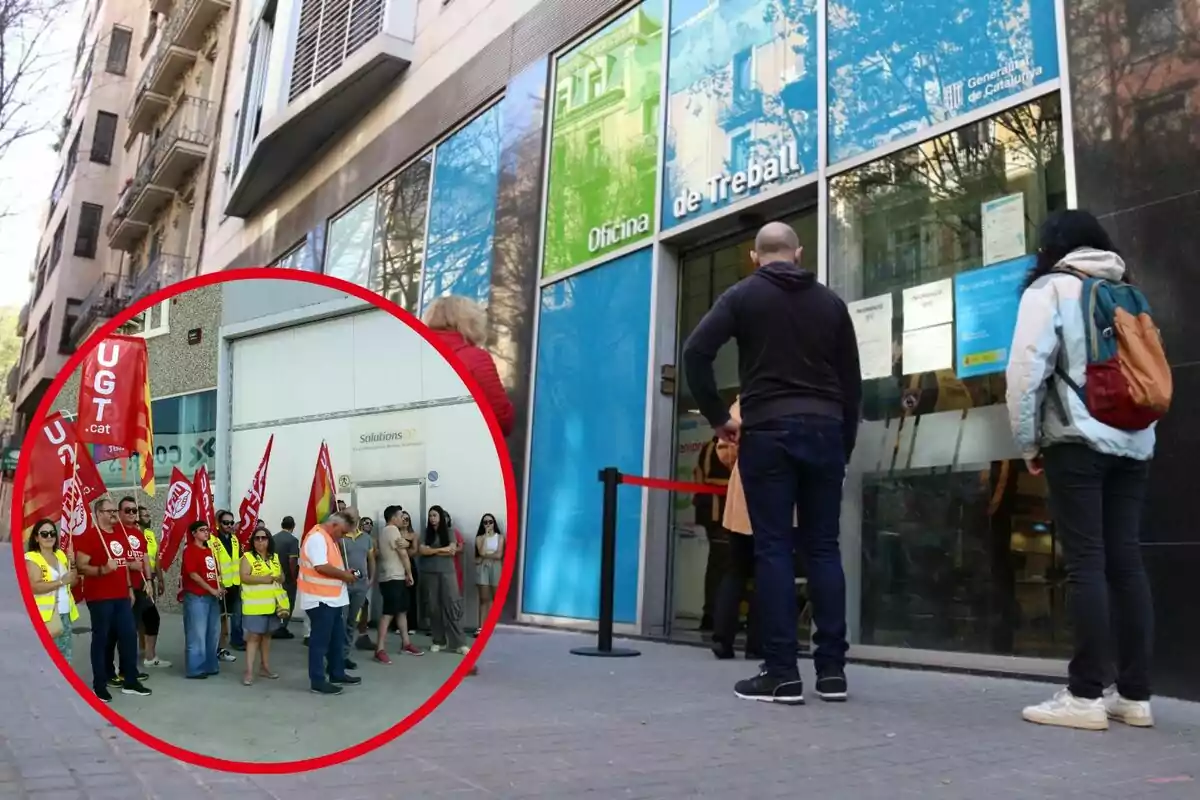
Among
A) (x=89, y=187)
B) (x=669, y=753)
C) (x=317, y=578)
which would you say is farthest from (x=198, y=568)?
(x=89, y=187)

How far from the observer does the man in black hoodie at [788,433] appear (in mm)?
4246

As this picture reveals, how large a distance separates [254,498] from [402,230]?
11710mm

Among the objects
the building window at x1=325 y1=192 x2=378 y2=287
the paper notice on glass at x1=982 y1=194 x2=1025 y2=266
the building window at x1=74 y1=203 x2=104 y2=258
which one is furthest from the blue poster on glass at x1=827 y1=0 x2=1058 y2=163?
the building window at x1=74 y1=203 x2=104 y2=258

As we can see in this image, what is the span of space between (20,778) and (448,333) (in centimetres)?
253

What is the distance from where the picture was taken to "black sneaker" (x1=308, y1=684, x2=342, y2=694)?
135 centimetres

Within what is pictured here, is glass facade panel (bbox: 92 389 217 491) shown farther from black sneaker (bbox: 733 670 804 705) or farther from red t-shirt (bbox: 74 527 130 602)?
black sneaker (bbox: 733 670 804 705)

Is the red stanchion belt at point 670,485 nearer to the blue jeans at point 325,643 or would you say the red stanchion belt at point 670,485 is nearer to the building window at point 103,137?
the blue jeans at point 325,643

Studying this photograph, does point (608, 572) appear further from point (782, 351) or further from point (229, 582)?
point (229, 582)

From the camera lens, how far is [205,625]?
132cm

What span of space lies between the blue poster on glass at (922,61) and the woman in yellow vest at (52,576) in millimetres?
5521

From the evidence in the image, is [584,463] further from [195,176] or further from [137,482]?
[195,176]

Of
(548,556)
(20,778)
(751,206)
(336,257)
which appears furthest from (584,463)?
(336,257)

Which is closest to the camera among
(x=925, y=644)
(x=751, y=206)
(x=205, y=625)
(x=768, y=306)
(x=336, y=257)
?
(x=205, y=625)

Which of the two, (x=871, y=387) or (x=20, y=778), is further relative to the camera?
(x=871, y=387)
